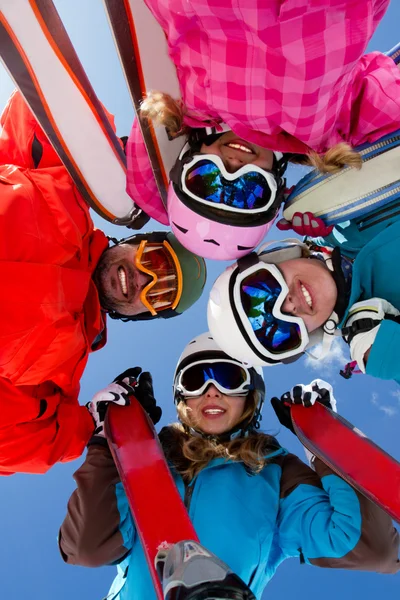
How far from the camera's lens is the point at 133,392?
3.50 m

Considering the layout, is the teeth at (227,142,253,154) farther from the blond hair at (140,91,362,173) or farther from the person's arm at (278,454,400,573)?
the person's arm at (278,454,400,573)

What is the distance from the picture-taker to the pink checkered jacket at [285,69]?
5.94 feet

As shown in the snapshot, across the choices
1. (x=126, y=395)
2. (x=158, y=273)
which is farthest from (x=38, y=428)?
(x=158, y=273)

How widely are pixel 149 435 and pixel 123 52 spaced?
7.36 feet

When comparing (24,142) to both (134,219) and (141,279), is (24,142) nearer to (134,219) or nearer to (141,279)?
(134,219)

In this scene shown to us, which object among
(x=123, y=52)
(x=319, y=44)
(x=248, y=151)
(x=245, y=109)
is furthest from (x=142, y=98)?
(x=319, y=44)

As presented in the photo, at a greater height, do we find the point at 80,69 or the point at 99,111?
the point at 80,69

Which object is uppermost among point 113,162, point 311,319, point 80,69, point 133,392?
point 80,69

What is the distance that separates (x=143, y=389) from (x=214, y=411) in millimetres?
572

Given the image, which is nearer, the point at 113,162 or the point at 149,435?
the point at 149,435

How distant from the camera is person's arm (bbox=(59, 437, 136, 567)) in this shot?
2783 mm

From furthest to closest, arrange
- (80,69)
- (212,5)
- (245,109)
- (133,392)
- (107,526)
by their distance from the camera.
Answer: (133,392) < (80,69) < (107,526) < (245,109) < (212,5)

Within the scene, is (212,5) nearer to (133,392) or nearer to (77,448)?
(133,392)

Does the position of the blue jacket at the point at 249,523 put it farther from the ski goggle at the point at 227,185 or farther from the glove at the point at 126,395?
the ski goggle at the point at 227,185
